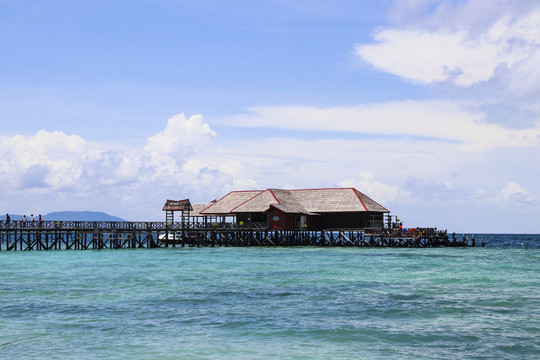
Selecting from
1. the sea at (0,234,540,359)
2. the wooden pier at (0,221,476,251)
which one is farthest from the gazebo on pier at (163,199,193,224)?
the sea at (0,234,540,359)

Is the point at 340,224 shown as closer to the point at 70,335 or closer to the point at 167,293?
the point at 167,293

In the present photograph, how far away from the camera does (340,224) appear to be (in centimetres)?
6631

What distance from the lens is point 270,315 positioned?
62.3 ft

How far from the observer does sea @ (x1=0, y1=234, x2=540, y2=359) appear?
1480 cm

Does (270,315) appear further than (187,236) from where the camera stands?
No

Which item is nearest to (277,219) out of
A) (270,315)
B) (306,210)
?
(306,210)

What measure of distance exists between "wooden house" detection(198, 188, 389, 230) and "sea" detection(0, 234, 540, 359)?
3205cm

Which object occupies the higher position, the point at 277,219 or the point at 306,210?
the point at 306,210

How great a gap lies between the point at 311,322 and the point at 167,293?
27.2ft

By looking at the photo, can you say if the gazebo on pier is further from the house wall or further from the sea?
the sea

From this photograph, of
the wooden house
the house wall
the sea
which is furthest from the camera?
the wooden house

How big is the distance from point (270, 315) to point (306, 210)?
48688 mm

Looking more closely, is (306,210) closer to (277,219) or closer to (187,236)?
(277,219)

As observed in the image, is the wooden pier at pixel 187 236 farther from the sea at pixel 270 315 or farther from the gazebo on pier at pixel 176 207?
the sea at pixel 270 315
